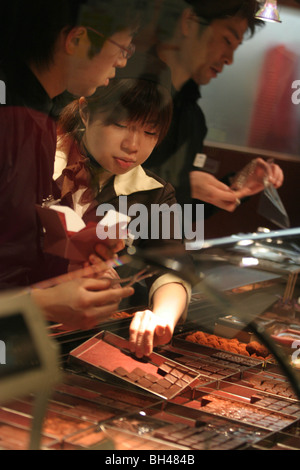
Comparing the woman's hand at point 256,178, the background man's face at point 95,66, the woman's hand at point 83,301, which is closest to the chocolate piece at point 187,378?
the woman's hand at point 83,301

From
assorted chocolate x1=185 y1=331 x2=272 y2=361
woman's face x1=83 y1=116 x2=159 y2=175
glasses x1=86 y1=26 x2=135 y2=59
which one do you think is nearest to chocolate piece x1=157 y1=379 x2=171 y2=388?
assorted chocolate x1=185 y1=331 x2=272 y2=361

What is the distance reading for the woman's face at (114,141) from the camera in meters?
1.79

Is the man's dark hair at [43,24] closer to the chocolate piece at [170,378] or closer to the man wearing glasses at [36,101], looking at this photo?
the man wearing glasses at [36,101]

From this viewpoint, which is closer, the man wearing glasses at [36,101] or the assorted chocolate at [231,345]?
the man wearing glasses at [36,101]

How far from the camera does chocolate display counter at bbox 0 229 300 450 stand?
1.13 m

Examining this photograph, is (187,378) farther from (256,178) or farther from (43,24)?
(256,178)

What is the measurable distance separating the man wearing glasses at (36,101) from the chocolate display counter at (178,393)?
0.15 metres

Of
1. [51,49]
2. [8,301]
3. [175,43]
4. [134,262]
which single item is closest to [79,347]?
[134,262]

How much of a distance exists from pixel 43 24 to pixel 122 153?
443 mm

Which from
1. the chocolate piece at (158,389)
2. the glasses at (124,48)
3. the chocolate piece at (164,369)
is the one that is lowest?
the chocolate piece at (158,389)

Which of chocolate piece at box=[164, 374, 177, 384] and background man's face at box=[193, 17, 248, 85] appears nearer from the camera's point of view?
chocolate piece at box=[164, 374, 177, 384]

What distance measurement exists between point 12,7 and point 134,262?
2.68ft

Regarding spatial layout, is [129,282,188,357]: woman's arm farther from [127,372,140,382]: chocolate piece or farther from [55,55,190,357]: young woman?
[127,372,140,382]: chocolate piece

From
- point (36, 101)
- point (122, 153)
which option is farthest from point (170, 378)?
point (36, 101)
